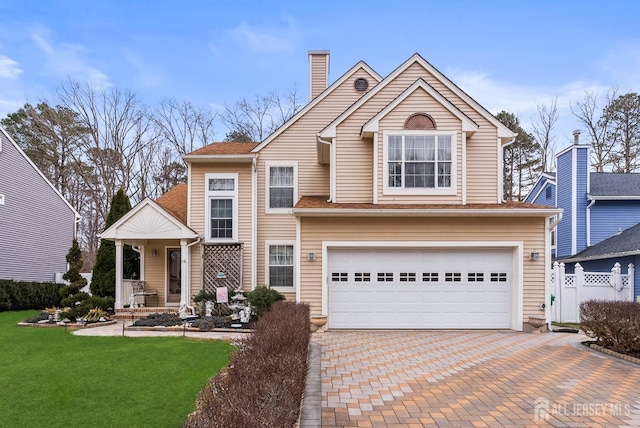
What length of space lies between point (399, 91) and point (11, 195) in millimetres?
16044

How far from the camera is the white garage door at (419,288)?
1238 centimetres

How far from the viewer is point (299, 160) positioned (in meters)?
15.5

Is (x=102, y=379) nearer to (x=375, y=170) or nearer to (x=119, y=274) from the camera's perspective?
(x=375, y=170)

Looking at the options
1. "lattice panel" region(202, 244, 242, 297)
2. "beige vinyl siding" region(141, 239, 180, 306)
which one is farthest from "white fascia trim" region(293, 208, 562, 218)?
"beige vinyl siding" region(141, 239, 180, 306)

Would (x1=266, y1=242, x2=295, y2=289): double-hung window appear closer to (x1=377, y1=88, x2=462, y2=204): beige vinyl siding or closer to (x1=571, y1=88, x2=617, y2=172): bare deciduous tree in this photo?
(x1=377, y1=88, x2=462, y2=204): beige vinyl siding

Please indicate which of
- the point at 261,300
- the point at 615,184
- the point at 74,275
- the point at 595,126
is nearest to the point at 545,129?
the point at 595,126

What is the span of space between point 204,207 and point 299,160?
3577 mm

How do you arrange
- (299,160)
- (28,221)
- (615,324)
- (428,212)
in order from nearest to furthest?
(615,324)
(428,212)
(299,160)
(28,221)

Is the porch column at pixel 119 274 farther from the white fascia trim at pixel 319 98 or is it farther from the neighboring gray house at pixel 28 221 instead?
the neighboring gray house at pixel 28 221

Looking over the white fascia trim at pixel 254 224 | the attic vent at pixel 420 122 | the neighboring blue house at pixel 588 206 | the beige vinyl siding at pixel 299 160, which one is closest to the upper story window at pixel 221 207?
the white fascia trim at pixel 254 224

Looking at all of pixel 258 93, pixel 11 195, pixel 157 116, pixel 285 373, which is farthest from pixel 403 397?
pixel 157 116

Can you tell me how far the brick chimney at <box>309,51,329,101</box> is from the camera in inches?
682

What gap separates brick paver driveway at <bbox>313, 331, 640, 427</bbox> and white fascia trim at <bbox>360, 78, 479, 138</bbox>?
19.1 feet

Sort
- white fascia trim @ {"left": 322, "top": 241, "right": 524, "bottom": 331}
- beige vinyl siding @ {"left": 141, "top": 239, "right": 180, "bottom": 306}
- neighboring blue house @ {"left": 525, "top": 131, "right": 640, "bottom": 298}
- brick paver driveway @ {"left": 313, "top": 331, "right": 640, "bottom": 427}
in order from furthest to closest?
neighboring blue house @ {"left": 525, "top": 131, "right": 640, "bottom": 298}
beige vinyl siding @ {"left": 141, "top": 239, "right": 180, "bottom": 306}
white fascia trim @ {"left": 322, "top": 241, "right": 524, "bottom": 331}
brick paver driveway @ {"left": 313, "top": 331, "right": 640, "bottom": 427}
